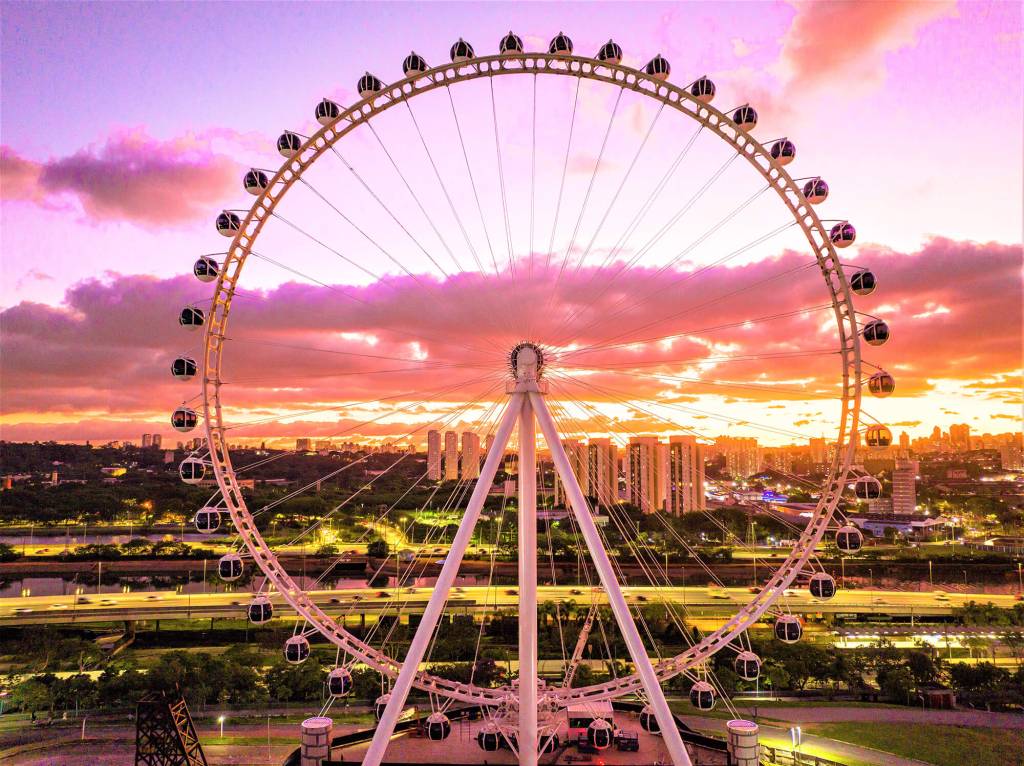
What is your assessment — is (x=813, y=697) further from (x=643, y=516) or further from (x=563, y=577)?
(x=643, y=516)

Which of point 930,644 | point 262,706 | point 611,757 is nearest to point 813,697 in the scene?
point 930,644

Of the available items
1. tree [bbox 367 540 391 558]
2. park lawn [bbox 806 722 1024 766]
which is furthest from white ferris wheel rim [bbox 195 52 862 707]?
tree [bbox 367 540 391 558]

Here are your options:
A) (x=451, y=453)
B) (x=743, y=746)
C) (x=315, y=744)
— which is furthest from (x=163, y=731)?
(x=451, y=453)

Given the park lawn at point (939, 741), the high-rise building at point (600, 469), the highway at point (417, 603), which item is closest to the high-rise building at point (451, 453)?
the high-rise building at point (600, 469)

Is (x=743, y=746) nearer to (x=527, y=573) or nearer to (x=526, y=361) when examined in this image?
(x=527, y=573)

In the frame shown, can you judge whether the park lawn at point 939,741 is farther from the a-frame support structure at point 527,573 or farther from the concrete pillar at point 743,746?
the a-frame support structure at point 527,573

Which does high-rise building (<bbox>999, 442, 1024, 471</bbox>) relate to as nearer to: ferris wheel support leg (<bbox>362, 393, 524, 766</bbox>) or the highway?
the highway
